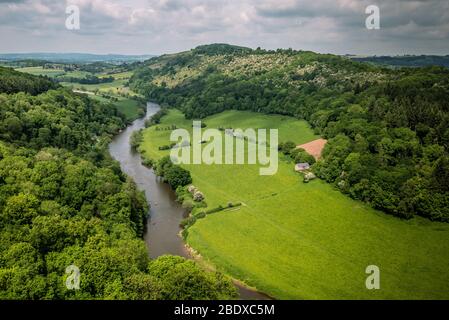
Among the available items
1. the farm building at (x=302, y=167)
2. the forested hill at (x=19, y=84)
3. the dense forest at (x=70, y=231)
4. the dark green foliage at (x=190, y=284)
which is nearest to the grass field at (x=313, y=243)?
the farm building at (x=302, y=167)

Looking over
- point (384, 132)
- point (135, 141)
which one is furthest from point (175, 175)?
point (384, 132)

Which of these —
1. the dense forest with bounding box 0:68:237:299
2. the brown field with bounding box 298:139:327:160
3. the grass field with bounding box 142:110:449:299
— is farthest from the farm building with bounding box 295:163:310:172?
the dense forest with bounding box 0:68:237:299

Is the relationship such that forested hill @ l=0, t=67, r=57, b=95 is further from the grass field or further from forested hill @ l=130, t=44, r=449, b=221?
forested hill @ l=130, t=44, r=449, b=221

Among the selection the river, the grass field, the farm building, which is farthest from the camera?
the farm building

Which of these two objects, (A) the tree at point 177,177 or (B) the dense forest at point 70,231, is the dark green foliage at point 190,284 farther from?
(A) the tree at point 177,177
